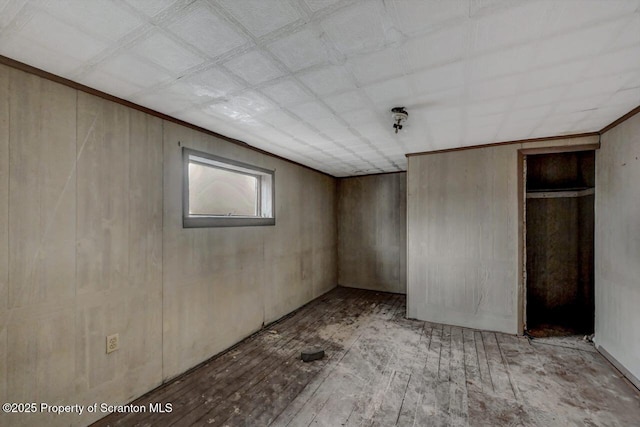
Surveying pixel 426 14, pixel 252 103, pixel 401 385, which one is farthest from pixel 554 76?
pixel 401 385

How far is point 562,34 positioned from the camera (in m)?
1.37

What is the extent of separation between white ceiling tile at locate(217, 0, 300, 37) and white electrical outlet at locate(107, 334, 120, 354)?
236 cm

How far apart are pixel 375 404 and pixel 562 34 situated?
2.67 metres

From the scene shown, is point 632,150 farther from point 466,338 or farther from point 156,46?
point 156,46

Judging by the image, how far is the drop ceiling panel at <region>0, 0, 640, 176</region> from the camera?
1.23 m

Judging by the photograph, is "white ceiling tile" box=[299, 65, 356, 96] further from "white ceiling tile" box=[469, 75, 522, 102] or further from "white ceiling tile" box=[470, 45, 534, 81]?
"white ceiling tile" box=[469, 75, 522, 102]

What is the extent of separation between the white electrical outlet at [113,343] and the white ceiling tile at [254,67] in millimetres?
2166

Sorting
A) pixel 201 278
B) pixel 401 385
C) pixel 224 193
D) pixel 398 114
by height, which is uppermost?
Answer: pixel 398 114

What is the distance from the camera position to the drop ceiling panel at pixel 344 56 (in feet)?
4.03

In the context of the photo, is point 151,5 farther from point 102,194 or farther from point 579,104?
point 579,104

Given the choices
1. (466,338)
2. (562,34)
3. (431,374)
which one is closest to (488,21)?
(562,34)

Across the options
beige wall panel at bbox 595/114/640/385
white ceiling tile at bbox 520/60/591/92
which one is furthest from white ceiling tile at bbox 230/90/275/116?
beige wall panel at bbox 595/114/640/385

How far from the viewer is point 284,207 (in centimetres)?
427

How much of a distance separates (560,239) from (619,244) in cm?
169
